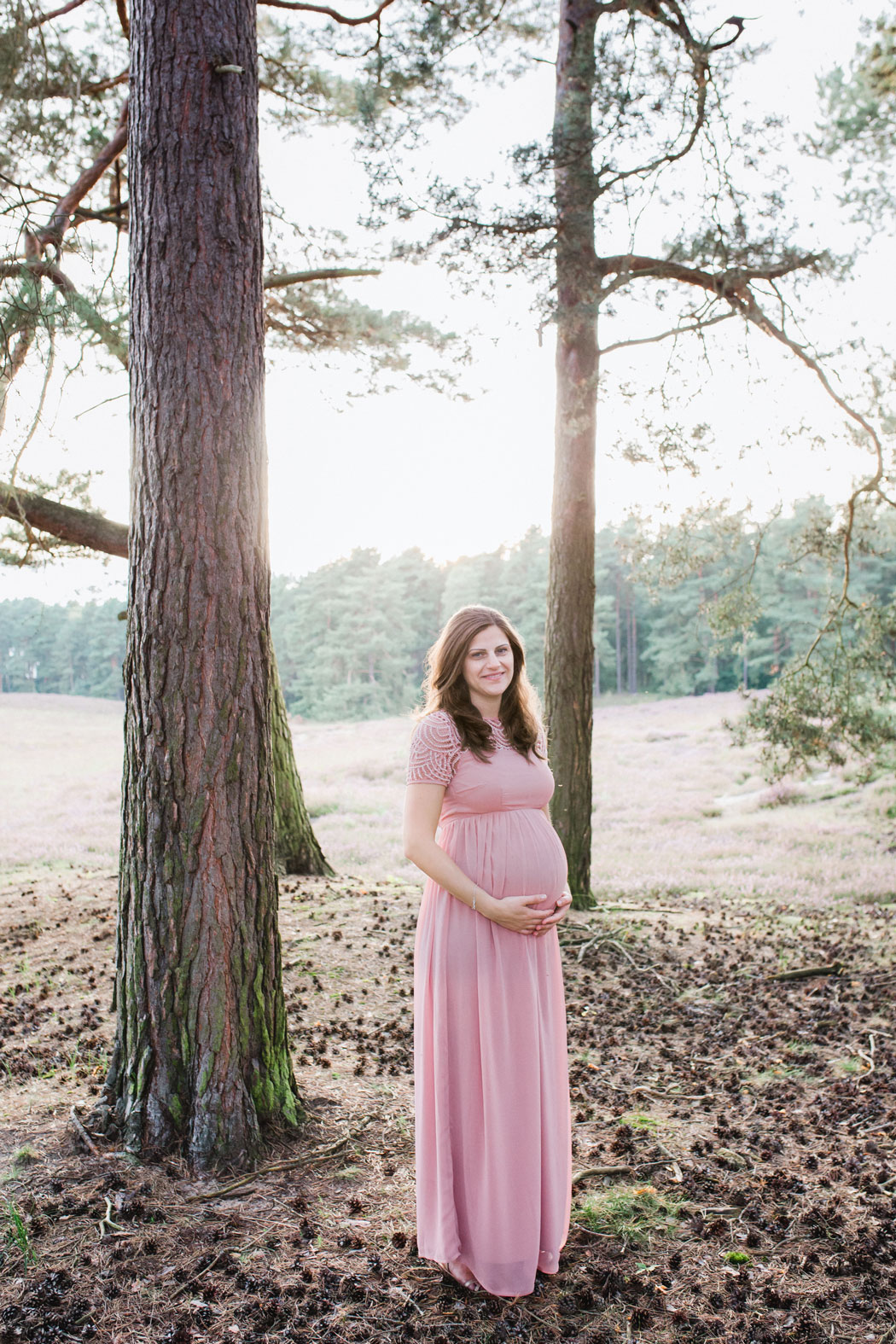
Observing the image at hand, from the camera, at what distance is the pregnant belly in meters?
2.79

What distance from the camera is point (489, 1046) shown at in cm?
271

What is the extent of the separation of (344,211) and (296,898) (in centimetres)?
633

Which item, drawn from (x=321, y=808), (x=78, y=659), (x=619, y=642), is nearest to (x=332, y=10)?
(x=321, y=808)

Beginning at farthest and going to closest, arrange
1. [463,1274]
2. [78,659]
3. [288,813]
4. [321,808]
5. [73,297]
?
[78,659] → [321,808] → [288,813] → [73,297] → [463,1274]

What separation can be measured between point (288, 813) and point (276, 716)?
105 centimetres

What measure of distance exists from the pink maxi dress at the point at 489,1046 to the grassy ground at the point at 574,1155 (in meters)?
0.21

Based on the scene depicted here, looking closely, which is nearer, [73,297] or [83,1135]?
[83,1135]

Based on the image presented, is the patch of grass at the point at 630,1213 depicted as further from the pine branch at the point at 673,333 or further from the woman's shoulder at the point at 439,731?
the pine branch at the point at 673,333

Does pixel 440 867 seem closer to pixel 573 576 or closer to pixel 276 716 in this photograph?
pixel 573 576

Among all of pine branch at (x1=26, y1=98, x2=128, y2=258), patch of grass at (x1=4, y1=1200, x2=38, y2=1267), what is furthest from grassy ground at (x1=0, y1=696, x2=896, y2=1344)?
pine branch at (x1=26, y1=98, x2=128, y2=258)

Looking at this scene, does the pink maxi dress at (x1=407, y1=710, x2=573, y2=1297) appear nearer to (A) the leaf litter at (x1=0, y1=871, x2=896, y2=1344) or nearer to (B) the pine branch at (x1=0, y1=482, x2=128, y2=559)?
(A) the leaf litter at (x1=0, y1=871, x2=896, y2=1344)

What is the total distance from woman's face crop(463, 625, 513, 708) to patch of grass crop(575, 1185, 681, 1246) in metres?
1.98

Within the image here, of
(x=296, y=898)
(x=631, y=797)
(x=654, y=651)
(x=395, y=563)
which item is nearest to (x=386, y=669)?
(x=395, y=563)

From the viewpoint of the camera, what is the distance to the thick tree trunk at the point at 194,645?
3406mm
